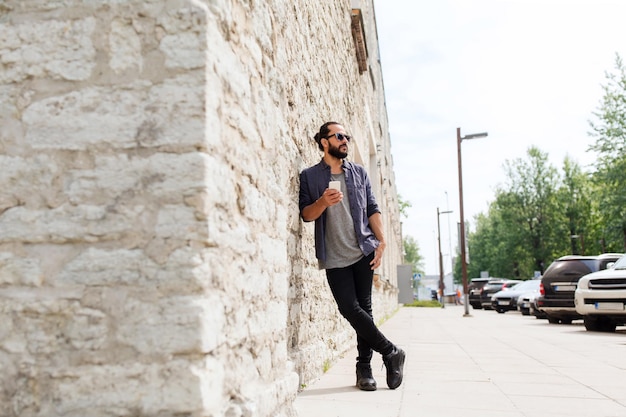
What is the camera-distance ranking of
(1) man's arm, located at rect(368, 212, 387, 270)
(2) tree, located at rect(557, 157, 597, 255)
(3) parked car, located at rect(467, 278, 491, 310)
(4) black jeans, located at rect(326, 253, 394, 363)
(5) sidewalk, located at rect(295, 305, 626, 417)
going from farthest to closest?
(2) tree, located at rect(557, 157, 597, 255) → (3) parked car, located at rect(467, 278, 491, 310) → (1) man's arm, located at rect(368, 212, 387, 270) → (4) black jeans, located at rect(326, 253, 394, 363) → (5) sidewalk, located at rect(295, 305, 626, 417)

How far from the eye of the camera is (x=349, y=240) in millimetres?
4164

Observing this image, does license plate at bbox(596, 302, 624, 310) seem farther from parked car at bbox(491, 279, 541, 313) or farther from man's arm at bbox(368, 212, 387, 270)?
parked car at bbox(491, 279, 541, 313)

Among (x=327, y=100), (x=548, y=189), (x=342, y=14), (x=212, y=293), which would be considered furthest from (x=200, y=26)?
(x=548, y=189)

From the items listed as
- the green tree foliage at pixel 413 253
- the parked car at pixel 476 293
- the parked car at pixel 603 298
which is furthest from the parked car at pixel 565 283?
the green tree foliage at pixel 413 253

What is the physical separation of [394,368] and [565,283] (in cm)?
1003

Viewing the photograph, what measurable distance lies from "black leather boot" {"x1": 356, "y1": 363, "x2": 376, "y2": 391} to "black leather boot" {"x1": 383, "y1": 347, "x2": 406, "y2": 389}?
12 cm

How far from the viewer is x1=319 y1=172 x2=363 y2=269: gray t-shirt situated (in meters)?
4.12

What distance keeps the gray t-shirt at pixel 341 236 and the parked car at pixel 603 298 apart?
23.8 ft

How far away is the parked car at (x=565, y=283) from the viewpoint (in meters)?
12.8

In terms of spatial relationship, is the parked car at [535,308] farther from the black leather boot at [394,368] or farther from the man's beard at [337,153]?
the man's beard at [337,153]

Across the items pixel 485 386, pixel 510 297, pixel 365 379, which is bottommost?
pixel 510 297

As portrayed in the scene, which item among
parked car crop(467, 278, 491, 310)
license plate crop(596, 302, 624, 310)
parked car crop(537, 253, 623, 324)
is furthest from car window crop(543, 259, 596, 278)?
parked car crop(467, 278, 491, 310)

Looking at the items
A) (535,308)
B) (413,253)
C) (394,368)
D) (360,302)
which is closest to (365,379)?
(394,368)

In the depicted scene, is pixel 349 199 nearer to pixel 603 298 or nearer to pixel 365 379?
pixel 365 379
